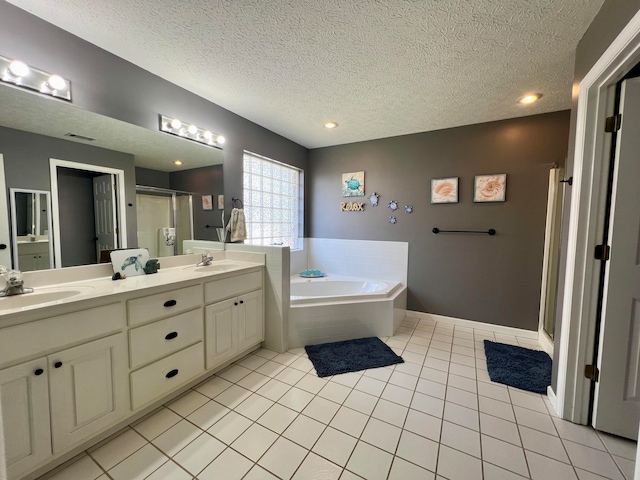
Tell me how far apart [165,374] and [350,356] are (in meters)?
1.46

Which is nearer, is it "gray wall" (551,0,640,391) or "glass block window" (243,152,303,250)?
"gray wall" (551,0,640,391)

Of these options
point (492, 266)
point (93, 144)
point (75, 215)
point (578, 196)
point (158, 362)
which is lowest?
point (158, 362)

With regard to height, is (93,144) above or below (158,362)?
above

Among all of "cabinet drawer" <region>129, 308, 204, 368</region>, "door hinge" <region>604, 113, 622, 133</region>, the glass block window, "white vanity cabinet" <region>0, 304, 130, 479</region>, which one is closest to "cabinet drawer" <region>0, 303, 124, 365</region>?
"white vanity cabinet" <region>0, 304, 130, 479</region>

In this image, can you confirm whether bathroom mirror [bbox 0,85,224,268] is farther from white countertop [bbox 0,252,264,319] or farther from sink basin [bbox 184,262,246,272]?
sink basin [bbox 184,262,246,272]

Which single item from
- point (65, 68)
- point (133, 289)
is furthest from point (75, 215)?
point (65, 68)

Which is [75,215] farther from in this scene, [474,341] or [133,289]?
[474,341]

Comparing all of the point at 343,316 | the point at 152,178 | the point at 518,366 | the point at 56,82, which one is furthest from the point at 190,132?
the point at 518,366

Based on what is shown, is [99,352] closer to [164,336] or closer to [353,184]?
[164,336]

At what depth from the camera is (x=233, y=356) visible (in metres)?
2.21

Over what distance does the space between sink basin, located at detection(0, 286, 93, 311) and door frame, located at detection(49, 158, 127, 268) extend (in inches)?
8.6

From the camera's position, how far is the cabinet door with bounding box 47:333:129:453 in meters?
1.27

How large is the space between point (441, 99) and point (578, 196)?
1.42 m

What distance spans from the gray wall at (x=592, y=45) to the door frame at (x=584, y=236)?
0.09 meters
